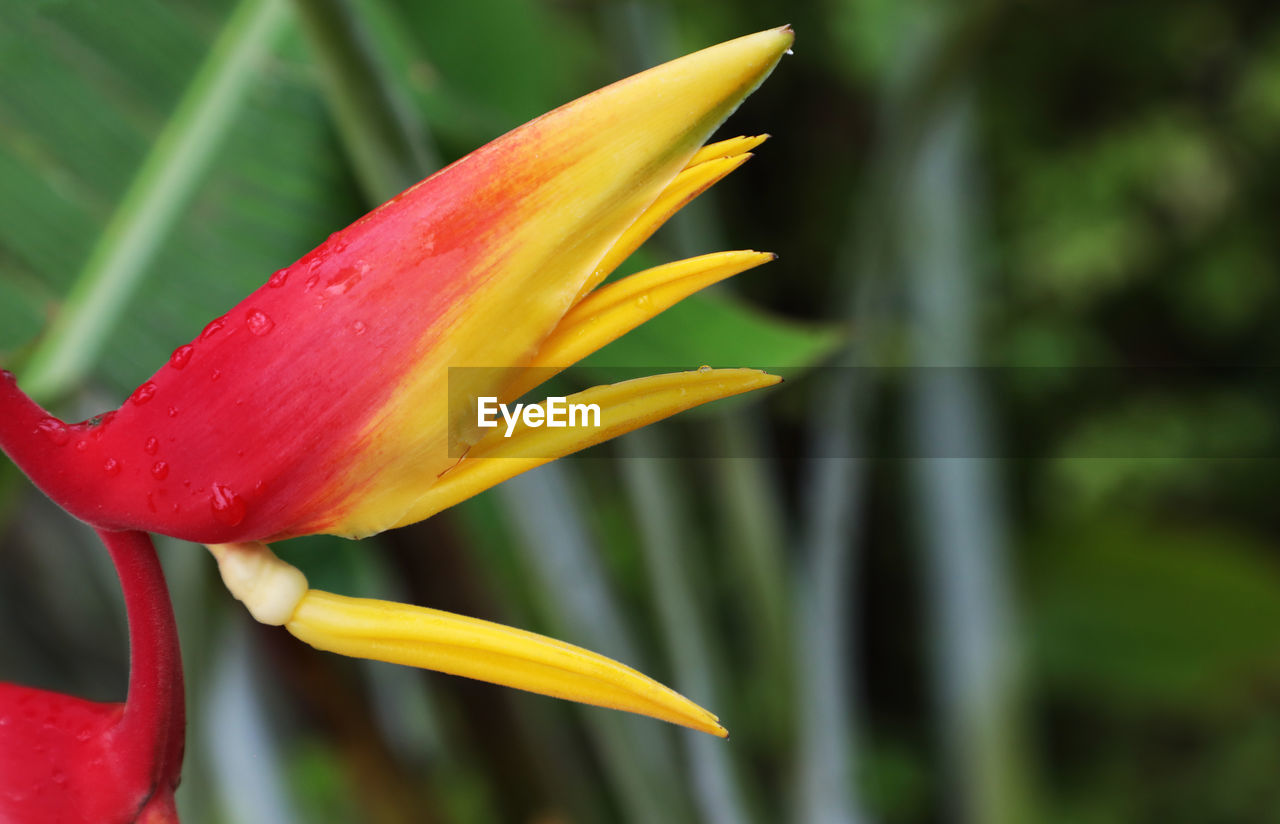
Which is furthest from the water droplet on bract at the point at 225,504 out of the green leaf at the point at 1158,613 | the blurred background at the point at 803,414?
the green leaf at the point at 1158,613

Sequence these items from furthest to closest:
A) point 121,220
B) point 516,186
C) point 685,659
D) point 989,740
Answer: point 989,740, point 685,659, point 121,220, point 516,186

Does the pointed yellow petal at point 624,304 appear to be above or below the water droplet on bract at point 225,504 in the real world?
above

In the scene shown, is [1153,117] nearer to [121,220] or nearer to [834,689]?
[834,689]

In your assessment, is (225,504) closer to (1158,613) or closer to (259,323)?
(259,323)

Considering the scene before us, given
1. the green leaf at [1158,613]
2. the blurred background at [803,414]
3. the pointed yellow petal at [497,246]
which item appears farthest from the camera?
the green leaf at [1158,613]

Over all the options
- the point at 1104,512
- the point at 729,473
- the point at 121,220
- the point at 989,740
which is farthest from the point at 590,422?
the point at 1104,512

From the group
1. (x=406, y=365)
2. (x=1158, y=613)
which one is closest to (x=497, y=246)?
(x=406, y=365)

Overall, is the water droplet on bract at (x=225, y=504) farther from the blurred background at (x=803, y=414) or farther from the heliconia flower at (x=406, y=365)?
the blurred background at (x=803, y=414)

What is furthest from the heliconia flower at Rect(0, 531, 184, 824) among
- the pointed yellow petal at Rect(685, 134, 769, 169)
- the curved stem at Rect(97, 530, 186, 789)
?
the pointed yellow petal at Rect(685, 134, 769, 169)
